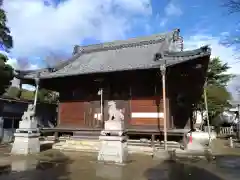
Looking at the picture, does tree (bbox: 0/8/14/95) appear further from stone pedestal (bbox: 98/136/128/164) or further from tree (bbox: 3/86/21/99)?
stone pedestal (bbox: 98/136/128/164)

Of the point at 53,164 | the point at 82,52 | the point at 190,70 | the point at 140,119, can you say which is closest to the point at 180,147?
the point at 140,119

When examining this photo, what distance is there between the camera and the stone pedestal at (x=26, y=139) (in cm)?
1334

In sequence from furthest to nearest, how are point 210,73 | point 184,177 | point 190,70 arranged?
point 210,73
point 190,70
point 184,177

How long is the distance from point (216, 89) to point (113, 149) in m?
28.4

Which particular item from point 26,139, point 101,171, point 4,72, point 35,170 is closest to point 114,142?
point 101,171

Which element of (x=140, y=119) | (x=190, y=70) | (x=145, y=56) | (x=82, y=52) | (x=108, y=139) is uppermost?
(x=82, y=52)

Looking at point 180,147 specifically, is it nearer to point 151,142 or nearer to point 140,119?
point 151,142

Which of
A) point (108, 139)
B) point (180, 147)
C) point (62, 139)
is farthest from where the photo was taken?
point (62, 139)

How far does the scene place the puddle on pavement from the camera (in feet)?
27.7

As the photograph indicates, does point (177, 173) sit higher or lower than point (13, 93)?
lower

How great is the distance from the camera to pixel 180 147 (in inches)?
565

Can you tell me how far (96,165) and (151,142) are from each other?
17.4ft

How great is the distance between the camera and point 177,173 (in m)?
9.26

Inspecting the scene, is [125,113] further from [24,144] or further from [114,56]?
[24,144]
